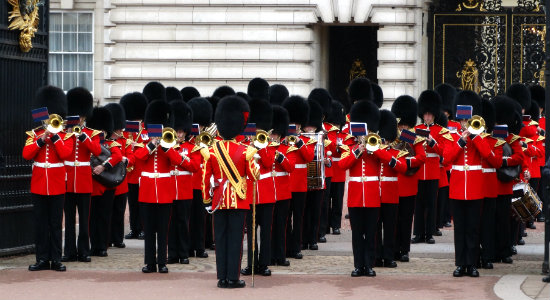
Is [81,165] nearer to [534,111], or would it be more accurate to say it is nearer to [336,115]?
[336,115]

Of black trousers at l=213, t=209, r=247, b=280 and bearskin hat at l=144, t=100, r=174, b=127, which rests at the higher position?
bearskin hat at l=144, t=100, r=174, b=127

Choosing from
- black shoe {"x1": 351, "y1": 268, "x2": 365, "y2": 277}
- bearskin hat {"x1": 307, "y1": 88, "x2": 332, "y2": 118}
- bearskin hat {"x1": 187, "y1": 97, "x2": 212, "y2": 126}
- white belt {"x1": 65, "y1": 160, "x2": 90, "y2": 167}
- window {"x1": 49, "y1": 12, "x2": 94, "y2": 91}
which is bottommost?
black shoe {"x1": 351, "y1": 268, "x2": 365, "y2": 277}

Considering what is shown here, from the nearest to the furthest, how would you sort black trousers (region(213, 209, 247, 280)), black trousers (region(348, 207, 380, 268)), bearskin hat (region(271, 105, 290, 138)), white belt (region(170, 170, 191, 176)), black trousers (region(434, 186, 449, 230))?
black trousers (region(213, 209, 247, 280)), black trousers (region(348, 207, 380, 268)), white belt (region(170, 170, 191, 176)), bearskin hat (region(271, 105, 290, 138)), black trousers (region(434, 186, 449, 230))

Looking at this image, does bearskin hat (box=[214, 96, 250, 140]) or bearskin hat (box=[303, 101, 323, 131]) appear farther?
bearskin hat (box=[303, 101, 323, 131])

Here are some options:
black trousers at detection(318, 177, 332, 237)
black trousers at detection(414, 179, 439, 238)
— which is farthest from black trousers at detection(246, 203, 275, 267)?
black trousers at detection(414, 179, 439, 238)

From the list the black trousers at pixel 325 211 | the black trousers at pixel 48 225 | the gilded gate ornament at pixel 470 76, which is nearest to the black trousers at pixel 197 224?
the black trousers at pixel 48 225

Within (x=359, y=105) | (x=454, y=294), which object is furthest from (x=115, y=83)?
(x=454, y=294)

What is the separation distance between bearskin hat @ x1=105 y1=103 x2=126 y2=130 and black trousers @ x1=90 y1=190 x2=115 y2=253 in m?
0.67

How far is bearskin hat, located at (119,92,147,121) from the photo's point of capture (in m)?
14.5

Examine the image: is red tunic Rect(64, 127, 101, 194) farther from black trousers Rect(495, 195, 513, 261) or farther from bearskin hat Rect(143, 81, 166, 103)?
black trousers Rect(495, 195, 513, 261)

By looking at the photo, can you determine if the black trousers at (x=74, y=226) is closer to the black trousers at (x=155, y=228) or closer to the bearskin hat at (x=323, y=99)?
the black trousers at (x=155, y=228)

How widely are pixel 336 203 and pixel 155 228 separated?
151 inches

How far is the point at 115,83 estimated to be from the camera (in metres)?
23.7

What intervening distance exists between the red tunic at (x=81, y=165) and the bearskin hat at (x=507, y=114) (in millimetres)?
3623
